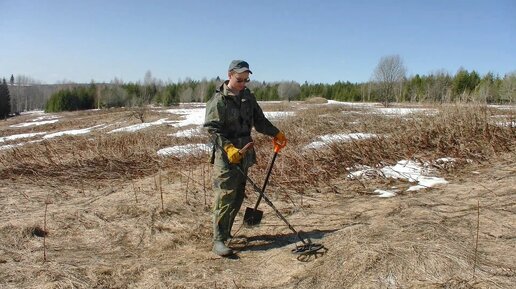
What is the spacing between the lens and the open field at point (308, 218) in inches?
131

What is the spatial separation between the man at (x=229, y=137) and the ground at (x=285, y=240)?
0.48 meters

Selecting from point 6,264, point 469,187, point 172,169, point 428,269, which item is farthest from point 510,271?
point 172,169

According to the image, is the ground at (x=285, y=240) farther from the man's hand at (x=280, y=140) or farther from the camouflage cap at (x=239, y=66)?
the camouflage cap at (x=239, y=66)

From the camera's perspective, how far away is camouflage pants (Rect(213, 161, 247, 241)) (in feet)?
12.8

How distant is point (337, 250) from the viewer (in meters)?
3.65

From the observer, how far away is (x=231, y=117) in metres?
3.92

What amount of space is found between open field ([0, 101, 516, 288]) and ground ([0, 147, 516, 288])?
16mm

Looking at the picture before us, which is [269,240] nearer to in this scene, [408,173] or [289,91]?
[408,173]

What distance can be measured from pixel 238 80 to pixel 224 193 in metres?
1.20

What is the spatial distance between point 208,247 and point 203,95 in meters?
84.9

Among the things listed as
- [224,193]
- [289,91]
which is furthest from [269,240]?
[289,91]

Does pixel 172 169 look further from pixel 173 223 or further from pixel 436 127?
pixel 436 127

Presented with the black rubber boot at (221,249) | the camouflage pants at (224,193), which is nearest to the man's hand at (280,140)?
the camouflage pants at (224,193)

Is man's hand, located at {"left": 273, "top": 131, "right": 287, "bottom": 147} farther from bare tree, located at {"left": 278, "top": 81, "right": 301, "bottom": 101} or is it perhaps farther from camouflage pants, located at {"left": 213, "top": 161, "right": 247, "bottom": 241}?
bare tree, located at {"left": 278, "top": 81, "right": 301, "bottom": 101}
